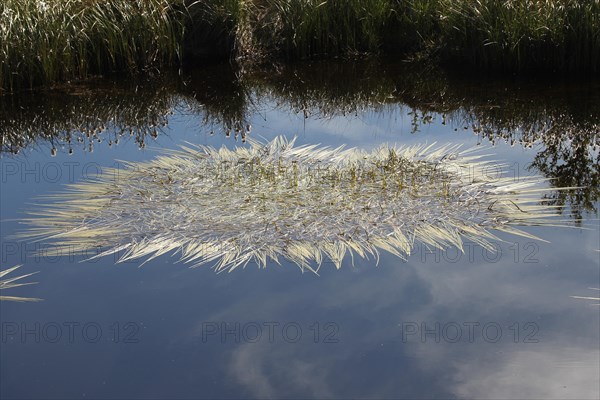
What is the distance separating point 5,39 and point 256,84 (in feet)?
7.38

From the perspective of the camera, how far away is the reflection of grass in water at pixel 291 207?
4523 millimetres

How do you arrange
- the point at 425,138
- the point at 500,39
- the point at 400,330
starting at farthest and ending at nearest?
1. the point at 500,39
2. the point at 425,138
3. the point at 400,330

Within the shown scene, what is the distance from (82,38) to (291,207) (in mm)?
3911

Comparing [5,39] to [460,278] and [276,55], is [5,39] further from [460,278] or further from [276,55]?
[460,278]

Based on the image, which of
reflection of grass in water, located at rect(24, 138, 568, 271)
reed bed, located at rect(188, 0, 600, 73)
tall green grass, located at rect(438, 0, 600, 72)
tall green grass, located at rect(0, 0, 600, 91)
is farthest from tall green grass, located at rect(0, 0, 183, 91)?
tall green grass, located at rect(438, 0, 600, 72)

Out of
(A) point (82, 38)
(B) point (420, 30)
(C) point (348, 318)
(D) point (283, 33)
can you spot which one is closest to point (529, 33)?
(B) point (420, 30)

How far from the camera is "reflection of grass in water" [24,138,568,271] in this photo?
4523 mm

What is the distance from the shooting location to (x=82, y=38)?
314 inches

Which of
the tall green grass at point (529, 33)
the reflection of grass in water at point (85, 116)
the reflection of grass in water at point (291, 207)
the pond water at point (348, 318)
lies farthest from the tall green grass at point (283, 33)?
the reflection of grass in water at point (291, 207)

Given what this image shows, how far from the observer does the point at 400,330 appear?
3703 mm

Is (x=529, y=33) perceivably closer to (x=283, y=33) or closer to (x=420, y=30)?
(x=420, y=30)

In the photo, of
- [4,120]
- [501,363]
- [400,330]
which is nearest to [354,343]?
[400,330]

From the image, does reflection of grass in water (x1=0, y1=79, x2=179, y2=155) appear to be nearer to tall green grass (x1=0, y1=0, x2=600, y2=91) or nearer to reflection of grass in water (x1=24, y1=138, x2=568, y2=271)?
tall green grass (x1=0, y1=0, x2=600, y2=91)

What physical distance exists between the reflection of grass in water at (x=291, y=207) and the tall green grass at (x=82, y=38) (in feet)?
7.85
